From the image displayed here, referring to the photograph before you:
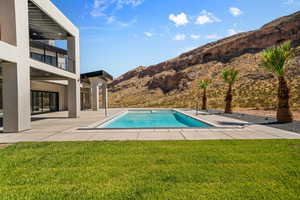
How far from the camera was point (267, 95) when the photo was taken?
2947cm

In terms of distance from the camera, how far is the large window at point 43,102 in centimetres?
1961

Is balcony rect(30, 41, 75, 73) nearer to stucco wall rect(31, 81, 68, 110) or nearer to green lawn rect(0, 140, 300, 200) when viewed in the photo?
stucco wall rect(31, 81, 68, 110)

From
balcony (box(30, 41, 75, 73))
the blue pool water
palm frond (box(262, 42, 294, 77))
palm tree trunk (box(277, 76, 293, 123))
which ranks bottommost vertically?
the blue pool water

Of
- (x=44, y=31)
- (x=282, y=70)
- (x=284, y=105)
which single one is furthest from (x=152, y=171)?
(x=44, y=31)

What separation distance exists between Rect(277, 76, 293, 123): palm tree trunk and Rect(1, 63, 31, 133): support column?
44.5 ft

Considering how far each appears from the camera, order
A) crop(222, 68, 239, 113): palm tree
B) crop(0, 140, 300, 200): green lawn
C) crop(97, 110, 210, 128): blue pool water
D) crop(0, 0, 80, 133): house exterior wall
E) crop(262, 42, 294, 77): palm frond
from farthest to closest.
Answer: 1. crop(222, 68, 239, 113): palm tree
2. crop(97, 110, 210, 128): blue pool water
3. crop(262, 42, 294, 77): palm frond
4. crop(0, 0, 80, 133): house exterior wall
5. crop(0, 140, 300, 200): green lawn

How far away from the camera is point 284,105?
11.0 meters

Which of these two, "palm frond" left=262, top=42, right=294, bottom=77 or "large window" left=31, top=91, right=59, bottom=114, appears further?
"large window" left=31, top=91, right=59, bottom=114

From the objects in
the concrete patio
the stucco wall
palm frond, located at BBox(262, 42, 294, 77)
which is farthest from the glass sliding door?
palm frond, located at BBox(262, 42, 294, 77)

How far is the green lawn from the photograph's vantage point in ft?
10.7

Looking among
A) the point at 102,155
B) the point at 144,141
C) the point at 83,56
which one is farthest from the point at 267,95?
the point at 102,155

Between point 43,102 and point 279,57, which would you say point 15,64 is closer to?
point 279,57

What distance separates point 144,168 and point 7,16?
362 inches

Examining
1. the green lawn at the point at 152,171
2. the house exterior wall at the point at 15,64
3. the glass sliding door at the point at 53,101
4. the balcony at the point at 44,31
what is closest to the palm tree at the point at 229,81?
the green lawn at the point at 152,171
